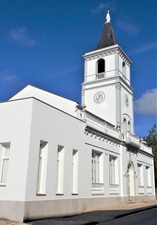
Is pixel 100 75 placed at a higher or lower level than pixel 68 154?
higher

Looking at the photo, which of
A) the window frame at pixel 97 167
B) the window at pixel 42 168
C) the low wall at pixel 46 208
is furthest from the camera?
the window frame at pixel 97 167

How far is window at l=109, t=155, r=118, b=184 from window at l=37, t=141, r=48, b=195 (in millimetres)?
8020

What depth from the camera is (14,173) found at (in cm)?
1048

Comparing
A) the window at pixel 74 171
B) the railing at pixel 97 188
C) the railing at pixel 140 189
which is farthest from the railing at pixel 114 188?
the railing at pixel 140 189

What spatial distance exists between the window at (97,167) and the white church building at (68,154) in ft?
0.09

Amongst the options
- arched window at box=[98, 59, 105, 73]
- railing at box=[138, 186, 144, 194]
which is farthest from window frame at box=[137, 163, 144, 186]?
arched window at box=[98, 59, 105, 73]

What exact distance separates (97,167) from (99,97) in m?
9.77

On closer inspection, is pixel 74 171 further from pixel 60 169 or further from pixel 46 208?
pixel 46 208

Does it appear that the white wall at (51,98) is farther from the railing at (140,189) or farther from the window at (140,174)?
the window at (140,174)

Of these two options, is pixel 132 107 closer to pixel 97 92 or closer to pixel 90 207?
pixel 97 92

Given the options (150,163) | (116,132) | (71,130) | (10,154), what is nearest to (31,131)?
(10,154)

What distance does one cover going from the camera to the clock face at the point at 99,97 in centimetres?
2465

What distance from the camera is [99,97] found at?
81.4ft

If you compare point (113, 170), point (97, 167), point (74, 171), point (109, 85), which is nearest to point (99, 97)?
point (109, 85)
